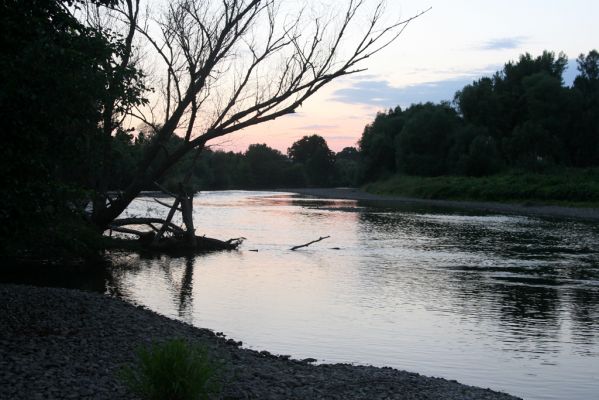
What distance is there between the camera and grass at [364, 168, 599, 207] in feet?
248

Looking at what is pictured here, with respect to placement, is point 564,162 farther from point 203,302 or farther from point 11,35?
point 11,35

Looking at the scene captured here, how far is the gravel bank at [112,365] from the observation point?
9070mm

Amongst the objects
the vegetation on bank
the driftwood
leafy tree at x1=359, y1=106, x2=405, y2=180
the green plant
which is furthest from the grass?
the green plant

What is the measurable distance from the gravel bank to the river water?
2.01 meters

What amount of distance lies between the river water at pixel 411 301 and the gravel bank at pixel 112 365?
2015mm

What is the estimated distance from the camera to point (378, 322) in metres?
18.7

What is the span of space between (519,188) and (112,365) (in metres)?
81.2

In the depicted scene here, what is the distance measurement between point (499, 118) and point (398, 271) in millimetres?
90891

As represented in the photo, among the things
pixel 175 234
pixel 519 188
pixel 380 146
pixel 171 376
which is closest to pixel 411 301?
pixel 171 376

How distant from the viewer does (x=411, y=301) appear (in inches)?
865

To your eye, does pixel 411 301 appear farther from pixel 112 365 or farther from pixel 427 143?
pixel 427 143

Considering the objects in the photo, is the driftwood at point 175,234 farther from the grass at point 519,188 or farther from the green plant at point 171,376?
the grass at point 519,188

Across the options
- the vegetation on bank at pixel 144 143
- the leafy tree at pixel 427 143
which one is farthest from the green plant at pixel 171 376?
the leafy tree at pixel 427 143

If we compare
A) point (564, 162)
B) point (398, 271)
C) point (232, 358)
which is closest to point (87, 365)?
point (232, 358)
